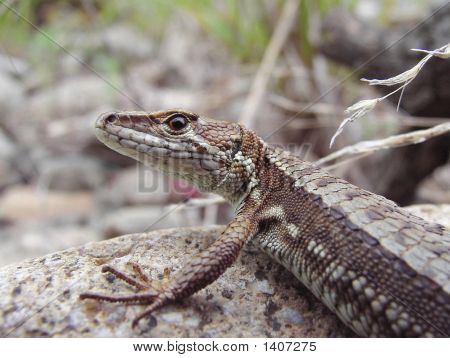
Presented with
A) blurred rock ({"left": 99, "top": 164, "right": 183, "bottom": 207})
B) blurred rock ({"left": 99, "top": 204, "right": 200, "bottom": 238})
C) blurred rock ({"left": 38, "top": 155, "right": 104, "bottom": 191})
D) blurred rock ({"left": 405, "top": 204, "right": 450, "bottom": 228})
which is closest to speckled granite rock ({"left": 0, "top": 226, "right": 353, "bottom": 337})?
blurred rock ({"left": 405, "top": 204, "right": 450, "bottom": 228})

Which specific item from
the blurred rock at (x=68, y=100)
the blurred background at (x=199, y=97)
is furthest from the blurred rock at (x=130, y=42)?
the blurred rock at (x=68, y=100)

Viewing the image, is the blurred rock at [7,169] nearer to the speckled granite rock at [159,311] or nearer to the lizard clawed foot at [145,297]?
the speckled granite rock at [159,311]

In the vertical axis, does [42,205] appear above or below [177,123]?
below

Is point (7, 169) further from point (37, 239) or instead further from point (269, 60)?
point (269, 60)

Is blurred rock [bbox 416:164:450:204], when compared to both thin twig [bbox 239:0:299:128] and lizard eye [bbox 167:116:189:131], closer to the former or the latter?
thin twig [bbox 239:0:299:128]

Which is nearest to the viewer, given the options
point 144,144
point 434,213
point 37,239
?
point 144,144

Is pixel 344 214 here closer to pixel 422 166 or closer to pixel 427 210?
pixel 427 210

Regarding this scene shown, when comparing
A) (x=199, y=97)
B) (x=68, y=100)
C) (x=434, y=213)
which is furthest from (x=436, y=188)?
(x=68, y=100)
